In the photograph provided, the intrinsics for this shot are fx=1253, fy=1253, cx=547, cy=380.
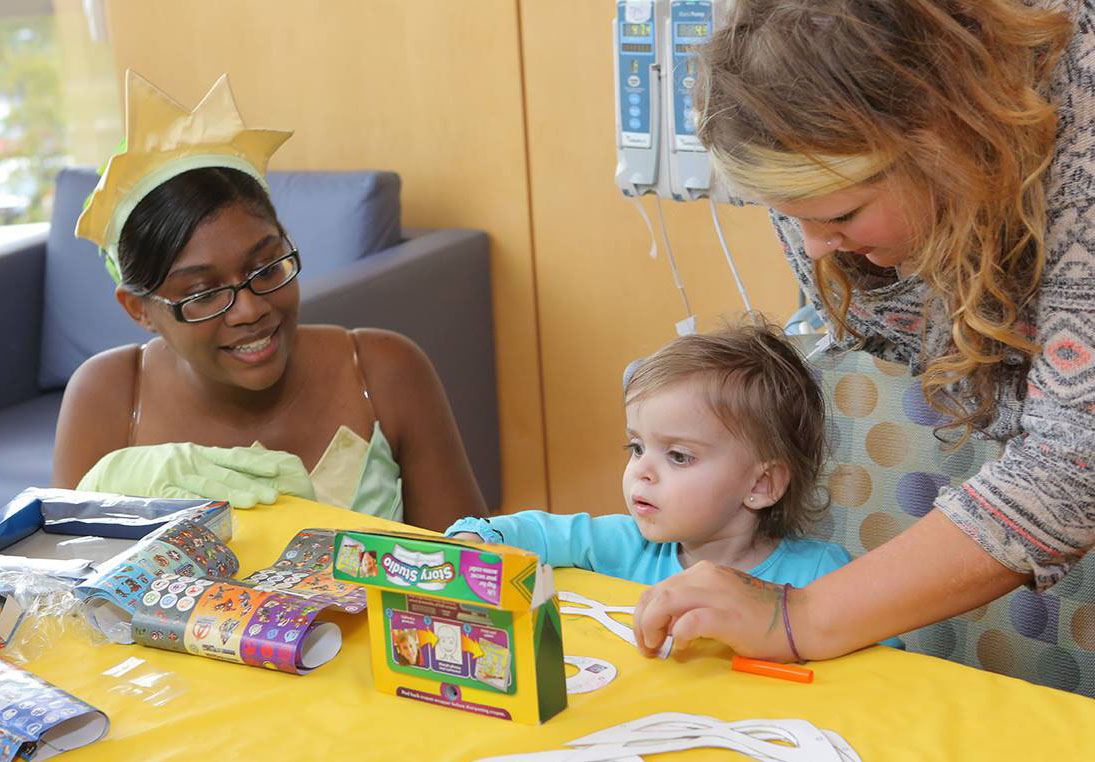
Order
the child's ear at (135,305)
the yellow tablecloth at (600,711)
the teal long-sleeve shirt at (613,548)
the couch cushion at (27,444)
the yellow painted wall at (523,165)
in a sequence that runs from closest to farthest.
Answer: the yellow tablecloth at (600,711)
the teal long-sleeve shirt at (613,548)
the child's ear at (135,305)
the couch cushion at (27,444)
the yellow painted wall at (523,165)

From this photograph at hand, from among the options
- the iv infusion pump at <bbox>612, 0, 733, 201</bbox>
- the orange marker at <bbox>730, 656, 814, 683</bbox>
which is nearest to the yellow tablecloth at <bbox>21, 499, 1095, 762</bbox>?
the orange marker at <bbox>730, 656, 814, 683</bbox>

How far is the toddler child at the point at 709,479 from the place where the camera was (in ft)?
4.54

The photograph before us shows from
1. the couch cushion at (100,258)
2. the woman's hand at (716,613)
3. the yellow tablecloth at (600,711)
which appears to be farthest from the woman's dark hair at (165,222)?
the couch cushion at (100,258)

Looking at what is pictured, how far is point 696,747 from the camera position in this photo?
944mm

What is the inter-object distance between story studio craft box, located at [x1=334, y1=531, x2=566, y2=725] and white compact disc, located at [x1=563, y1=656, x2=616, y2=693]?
40 mm

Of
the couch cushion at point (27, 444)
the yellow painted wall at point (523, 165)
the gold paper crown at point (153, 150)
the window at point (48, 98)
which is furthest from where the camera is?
the window at point (48, 98)

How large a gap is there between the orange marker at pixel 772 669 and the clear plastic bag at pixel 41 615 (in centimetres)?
60

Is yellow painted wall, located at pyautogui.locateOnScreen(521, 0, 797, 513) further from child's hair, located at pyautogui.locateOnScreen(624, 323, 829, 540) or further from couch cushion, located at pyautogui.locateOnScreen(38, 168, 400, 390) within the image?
child's hair, located at pyautogui.locateOnScreen(624, 323, 829, 540)

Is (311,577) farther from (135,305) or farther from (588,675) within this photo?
(135,305)

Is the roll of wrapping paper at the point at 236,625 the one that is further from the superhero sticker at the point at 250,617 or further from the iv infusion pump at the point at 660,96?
the iv infusion pump at the point at 660,96

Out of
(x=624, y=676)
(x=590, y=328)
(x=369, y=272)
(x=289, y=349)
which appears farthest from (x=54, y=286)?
(x=624, y=676)

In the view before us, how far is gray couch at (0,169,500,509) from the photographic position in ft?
Result: 9.33

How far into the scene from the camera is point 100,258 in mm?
3301

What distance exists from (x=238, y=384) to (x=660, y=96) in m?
0.87
